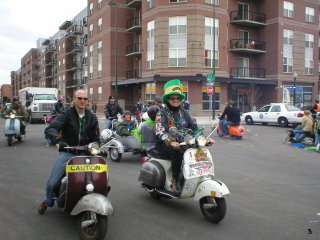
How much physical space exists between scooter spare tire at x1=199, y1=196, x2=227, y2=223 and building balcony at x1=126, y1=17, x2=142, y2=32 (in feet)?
120

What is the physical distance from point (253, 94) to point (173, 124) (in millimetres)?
33449

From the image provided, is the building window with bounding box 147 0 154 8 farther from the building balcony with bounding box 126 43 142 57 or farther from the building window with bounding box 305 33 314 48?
the building window with bounding box 305 33 314 48

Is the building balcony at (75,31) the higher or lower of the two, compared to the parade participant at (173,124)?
higher

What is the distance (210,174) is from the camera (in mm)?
4586

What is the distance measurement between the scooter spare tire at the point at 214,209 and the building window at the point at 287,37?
37.7 meters

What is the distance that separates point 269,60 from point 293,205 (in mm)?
35876

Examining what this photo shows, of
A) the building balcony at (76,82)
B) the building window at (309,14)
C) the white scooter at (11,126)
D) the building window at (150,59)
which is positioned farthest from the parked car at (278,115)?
the building balcony at (76,82)

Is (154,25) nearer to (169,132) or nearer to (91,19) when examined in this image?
(91,19)

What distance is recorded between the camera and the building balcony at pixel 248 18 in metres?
36.8

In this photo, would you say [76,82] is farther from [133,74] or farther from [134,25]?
[134,25]

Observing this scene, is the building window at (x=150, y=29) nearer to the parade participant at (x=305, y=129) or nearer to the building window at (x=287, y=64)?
the building window at (x=287, y=64)

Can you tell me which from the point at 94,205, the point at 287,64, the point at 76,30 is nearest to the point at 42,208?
the point at 94,205

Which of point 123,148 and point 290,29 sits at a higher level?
point 290,29

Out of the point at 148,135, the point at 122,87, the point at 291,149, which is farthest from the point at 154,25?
the point at 148,135
